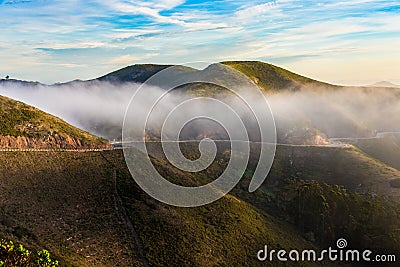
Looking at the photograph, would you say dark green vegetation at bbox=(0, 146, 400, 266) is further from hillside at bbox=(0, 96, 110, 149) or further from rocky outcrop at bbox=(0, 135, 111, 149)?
hillside at bbox=(0, 96, 110, 149)

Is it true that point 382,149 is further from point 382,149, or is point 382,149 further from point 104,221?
point 104,221

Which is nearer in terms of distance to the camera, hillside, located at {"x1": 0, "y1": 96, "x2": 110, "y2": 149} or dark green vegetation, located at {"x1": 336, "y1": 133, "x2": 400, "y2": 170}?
hillside, located at {"x1": 0, "y1": 96, "x2": 110, "y2": 149}

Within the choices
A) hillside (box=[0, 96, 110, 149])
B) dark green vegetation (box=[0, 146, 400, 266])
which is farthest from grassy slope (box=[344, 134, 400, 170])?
hillside (box=[0, 96, 110, 149])

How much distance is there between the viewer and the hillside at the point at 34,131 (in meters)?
88.1

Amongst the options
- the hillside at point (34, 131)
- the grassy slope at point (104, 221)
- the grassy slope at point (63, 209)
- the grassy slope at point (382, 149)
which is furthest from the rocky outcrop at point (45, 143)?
the grassy slope at point (382, 149)

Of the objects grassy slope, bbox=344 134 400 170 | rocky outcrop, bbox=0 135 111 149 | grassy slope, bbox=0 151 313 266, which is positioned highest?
rocky outcrop, bbox=0 135 111 149

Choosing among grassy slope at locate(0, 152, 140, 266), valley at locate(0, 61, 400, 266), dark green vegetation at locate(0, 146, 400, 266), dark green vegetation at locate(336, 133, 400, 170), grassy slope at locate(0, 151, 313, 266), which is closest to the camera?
grassy slope at locate(0, 152, 140, 266)

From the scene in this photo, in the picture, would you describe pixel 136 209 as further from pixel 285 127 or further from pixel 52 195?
pixel 285 127

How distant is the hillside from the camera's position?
289 ft

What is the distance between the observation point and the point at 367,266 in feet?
289

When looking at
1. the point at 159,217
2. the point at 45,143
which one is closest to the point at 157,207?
the point at 159,217

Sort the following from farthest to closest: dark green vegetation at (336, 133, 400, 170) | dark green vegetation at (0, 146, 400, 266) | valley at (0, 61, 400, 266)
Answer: dark green vegetation at (336, 133, 400, 170), valley at (0, 61, 400, 266), dark green vegetation at (0, 146, 400, 266)

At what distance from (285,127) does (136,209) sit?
10490 centimetres

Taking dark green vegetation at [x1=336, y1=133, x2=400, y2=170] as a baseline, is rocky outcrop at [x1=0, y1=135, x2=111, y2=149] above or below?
above
